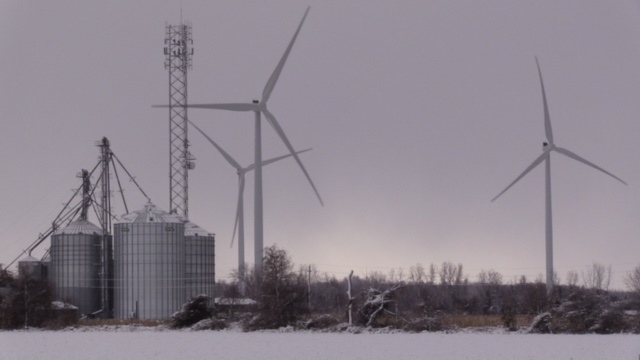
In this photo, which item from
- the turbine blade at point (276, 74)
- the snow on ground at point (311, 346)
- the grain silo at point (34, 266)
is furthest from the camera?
the grain silo at point (34, 266)

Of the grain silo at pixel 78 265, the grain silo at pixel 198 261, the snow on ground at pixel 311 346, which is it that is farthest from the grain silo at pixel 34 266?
the snow on ground at pixel 311 346

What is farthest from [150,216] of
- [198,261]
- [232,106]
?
[232,106]

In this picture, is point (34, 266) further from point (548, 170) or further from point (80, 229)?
point (548, 170)

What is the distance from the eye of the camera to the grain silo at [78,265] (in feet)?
349

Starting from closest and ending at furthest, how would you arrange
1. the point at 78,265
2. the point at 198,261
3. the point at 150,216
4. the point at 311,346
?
1. the point at 311,346
2. the point at 150,216
3. the point at 78,265
4. the point at 198,261

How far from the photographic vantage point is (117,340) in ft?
228

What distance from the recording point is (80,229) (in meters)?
107

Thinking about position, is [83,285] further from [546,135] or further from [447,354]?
[447,354]

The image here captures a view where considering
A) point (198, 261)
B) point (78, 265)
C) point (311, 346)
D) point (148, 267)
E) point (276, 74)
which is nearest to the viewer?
point (311, 346)

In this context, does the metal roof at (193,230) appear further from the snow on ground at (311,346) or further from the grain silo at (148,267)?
the snow on ground at (311,346)

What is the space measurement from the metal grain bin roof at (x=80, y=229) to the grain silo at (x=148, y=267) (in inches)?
125

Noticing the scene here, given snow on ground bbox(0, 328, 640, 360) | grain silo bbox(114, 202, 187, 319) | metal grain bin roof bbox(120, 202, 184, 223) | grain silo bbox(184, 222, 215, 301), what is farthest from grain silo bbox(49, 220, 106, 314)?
snow on ground bbox(0, 328, 640, 360)

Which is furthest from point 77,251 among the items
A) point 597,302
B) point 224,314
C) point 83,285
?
point 597,302

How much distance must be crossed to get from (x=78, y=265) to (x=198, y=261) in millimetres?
10101
